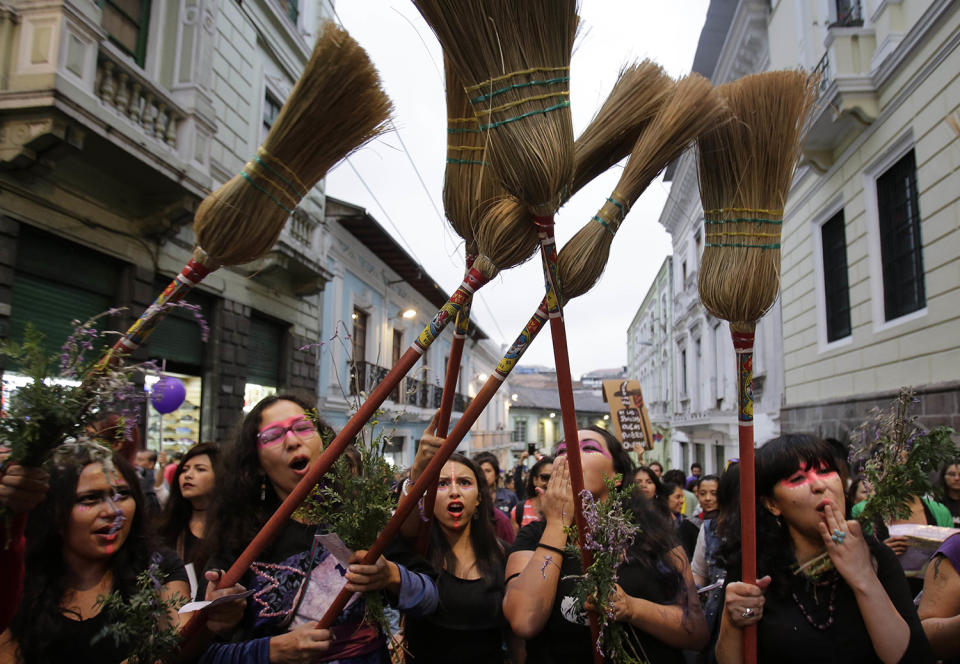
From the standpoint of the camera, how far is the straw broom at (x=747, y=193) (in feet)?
7.00

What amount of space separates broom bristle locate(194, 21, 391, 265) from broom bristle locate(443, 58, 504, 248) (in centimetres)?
28

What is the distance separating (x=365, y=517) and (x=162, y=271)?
7.12m

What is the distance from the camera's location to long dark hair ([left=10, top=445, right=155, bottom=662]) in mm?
1869

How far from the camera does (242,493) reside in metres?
2.22

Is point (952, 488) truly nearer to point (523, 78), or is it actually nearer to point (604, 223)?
point (604, 223)

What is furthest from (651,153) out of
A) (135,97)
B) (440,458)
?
(135,97)

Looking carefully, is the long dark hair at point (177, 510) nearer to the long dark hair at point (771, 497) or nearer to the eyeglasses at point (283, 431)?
the eyeglasses at point (283, 431)

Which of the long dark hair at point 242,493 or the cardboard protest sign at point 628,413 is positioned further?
the cardboard protest sign at point 628,413

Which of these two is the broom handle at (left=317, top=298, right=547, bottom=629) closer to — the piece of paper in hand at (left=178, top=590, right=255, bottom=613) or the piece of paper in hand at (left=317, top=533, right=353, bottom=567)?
the piece of paper in hand at (left=317, top=533, right=353, bottom=567)

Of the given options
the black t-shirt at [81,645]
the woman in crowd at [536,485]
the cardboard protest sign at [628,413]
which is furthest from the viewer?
the cardboard protest sign at [628,413]

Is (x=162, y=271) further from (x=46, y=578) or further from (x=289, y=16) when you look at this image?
(x=46, y=578)

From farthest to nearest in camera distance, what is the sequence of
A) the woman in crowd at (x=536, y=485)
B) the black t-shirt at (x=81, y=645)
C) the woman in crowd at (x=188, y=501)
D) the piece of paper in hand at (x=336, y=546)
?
the woman in crowd at (x=536, y=485), the woman in crowd at (x=188, y=501), the black t-shirt at (x=81, y=645), the piece of paper in hand at (x=336, y=546)

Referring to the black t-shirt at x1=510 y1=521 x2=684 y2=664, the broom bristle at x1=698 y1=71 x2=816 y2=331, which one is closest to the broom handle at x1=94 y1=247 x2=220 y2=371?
the black t-shirt at x1=510 y1=521 x2=684 y2=664

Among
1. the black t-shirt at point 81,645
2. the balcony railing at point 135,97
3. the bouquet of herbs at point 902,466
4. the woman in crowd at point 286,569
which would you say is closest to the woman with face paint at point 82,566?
the black t-shirt at point 81,645
